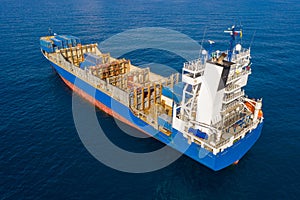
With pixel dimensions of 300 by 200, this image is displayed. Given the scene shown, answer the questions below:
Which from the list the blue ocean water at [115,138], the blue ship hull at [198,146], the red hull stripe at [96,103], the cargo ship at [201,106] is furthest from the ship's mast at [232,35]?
the red hull stripe at [96,103]

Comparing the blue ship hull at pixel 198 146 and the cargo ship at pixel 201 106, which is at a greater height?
the cargo ship at pixel 201 106

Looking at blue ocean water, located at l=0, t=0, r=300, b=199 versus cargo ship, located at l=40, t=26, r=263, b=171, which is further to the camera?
blue ocean water, located at l=0, t=0, r=300, b=199

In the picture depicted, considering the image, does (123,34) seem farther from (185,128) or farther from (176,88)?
(185,128)

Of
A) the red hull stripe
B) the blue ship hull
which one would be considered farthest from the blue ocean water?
the blue ship hull

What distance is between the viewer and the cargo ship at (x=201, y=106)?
29.2 meters

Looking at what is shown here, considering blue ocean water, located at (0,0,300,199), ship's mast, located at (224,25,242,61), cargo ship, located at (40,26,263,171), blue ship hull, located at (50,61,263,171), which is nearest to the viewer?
ship's mast, located at (224,25,242,61)

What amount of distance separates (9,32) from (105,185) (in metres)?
81.9

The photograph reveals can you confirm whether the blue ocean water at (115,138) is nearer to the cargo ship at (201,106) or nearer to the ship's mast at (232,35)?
the cargo ship at (201,106)

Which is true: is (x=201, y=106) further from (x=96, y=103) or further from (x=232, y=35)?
(x=96, y=103)

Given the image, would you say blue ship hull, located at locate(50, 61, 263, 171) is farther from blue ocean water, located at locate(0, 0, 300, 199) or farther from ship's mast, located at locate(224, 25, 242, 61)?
ship's mast, located at locate(224, 25, 242, 61)

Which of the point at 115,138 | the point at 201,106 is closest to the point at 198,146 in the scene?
the point at 201,106

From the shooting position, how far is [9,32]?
3465 inches

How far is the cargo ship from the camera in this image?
29.2m

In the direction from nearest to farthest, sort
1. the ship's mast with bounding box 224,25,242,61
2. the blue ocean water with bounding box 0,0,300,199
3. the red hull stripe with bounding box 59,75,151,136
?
the ship's mast with bounding box 224,25,242,61 < the blue ocean water with bounding box 0,0,300,199 < the red hull stripe with bounding box 59,75,151,136
